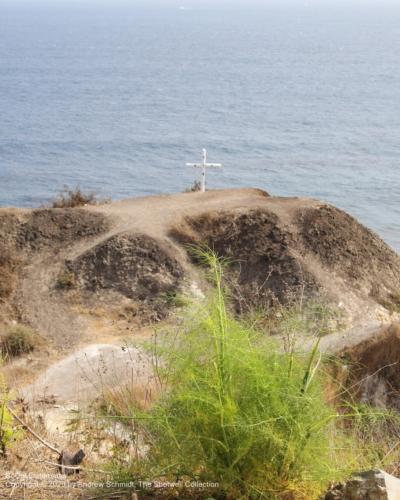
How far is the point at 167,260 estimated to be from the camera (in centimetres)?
Result: 2519

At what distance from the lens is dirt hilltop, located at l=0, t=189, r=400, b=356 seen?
78.7ft

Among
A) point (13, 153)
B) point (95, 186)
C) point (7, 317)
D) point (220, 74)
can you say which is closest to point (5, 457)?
point (7, 317)

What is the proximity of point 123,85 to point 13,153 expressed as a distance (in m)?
46.1

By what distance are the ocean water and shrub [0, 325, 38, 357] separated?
3605 centimetres

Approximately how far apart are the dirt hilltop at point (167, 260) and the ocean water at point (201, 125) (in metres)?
28.5

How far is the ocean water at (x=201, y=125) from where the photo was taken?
70562mm

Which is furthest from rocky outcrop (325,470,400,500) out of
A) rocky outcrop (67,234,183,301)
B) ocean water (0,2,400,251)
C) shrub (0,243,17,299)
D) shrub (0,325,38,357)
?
ocean water (0,2,400,251)

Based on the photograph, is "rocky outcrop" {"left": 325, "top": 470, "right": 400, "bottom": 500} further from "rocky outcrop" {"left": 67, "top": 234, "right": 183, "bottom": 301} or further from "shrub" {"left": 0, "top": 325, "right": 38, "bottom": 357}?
"rocky outcrop" {"left": 67, "top": 234, "right": 183, "bottom": 301}

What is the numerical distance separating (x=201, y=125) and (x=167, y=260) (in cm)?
6988

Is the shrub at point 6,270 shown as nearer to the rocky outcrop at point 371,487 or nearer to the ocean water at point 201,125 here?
the rocky outcrop at point 371,487

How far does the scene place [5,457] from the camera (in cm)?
855

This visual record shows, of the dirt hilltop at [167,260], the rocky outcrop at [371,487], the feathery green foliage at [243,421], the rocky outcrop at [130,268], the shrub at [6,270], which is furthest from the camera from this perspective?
the rocky outcrop at [130,268]

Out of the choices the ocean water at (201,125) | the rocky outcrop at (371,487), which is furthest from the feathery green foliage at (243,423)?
the ocean water at (201,125)

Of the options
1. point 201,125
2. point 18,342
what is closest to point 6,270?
point 18,342
